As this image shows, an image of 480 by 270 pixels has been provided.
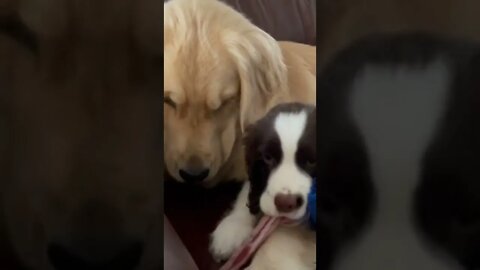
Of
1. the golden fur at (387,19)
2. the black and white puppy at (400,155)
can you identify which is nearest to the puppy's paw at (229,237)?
the black and white puppy at (400,155)

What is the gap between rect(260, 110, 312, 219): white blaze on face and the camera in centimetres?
109

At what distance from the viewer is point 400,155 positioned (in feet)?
3.63

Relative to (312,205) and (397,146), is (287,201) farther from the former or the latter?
(397,146)

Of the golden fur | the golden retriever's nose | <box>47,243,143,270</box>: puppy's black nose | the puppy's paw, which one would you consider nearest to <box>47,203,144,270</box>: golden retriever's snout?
<box>47,243,143,270</box>: puppy's black nose

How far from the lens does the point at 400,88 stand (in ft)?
3.62

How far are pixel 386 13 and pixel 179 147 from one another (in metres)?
0.35

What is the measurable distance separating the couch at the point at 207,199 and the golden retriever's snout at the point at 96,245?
0.20ft

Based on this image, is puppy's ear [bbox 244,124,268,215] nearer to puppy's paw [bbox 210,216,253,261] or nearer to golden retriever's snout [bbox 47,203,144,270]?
puppy's paw [bbox 210,216,253,261]

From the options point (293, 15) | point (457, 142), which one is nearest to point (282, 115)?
point (293, 15)

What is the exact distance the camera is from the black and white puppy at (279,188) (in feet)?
3.57

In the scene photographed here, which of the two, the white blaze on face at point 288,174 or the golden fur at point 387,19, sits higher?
the golden fur at point 387,19

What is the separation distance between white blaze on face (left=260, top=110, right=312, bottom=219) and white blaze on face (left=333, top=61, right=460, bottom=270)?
0.09 metres

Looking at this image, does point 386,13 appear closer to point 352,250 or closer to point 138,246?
point 352,250

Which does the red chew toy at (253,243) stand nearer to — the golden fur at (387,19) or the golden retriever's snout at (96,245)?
the golden retriever's snout at (96,245)
